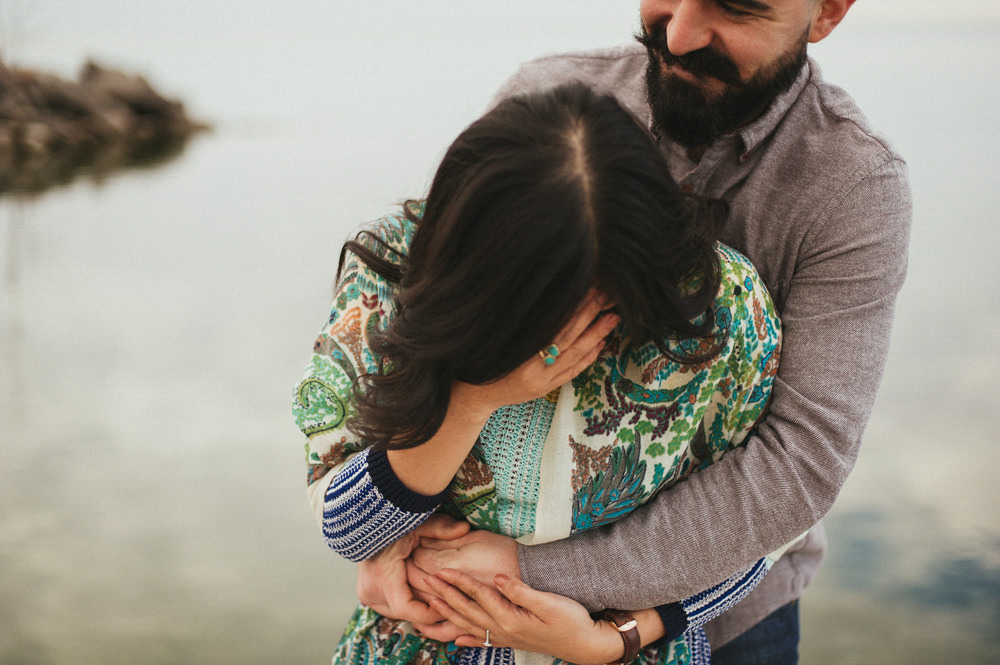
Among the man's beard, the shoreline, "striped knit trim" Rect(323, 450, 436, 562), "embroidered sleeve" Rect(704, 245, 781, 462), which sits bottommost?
"embroidered sleeve" Rect(704, 245, 781, 462)

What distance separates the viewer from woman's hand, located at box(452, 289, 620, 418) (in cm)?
81

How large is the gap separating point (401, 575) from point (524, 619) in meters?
0.16

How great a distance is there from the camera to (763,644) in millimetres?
1325

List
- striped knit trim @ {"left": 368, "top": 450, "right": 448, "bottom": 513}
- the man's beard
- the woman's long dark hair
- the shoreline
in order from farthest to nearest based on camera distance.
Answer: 1. the shoreline
2. the man's beard
3. striped knit trim @ {"left": 368, "top": 450, "right": 448, "bottom": 513}
4. the woman's long dark hair

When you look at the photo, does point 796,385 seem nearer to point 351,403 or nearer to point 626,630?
point 626,630

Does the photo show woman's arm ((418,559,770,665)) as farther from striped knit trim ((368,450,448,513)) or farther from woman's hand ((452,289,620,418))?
woman's hand ((452,289,620,418))

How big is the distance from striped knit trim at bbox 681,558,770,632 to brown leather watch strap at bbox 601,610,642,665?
0.23 feet

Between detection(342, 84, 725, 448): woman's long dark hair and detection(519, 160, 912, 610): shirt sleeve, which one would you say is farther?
detection(519, 160, 912, 610): shirt sleeve

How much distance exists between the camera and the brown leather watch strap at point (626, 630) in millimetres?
978

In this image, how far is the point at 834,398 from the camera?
0.98m

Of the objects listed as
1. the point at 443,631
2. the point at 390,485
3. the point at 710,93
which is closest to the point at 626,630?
the point at 443,631

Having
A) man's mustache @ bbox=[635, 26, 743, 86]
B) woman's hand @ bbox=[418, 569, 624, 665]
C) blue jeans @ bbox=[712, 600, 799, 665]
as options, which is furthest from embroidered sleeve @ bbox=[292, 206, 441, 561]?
blue jeans @ bbox=[712, 600, 799, 665]

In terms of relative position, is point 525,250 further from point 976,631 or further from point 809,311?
point 976,631

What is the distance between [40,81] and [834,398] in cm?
709
